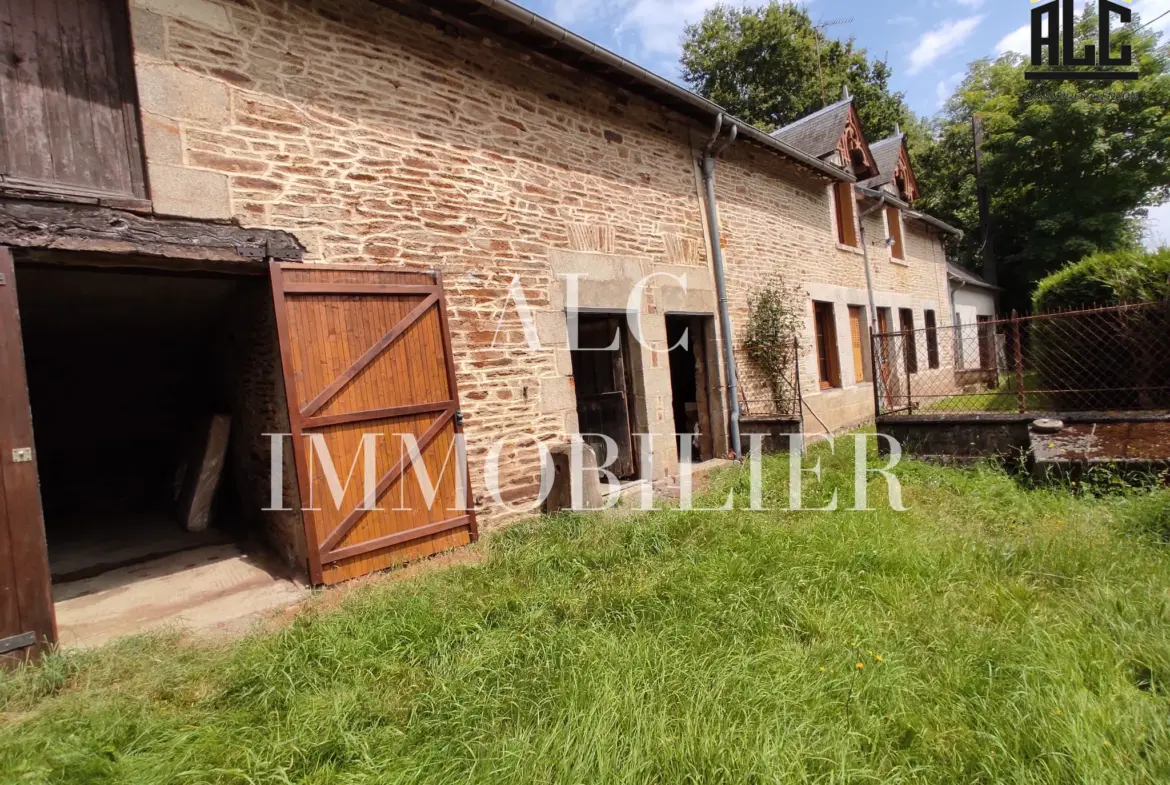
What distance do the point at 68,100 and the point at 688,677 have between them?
4.67 metres

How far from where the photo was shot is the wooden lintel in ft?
9.52

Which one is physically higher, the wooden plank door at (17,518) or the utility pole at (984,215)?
the utility pole at (984,215)

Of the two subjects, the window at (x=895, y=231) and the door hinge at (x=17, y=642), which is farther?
the window at (x=895, y=231)

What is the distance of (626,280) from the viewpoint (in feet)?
20.1

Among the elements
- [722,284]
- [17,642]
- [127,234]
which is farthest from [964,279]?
[17,642]

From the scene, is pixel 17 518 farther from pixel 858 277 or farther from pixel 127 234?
pixel 858 277

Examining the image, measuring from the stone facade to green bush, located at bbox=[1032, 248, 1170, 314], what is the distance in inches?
205

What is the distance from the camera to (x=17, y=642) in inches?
109

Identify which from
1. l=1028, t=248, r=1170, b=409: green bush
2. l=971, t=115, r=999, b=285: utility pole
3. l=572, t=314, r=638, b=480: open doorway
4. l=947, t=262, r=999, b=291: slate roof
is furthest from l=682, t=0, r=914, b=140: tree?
l=572, t=314, r=638, b=480: open doorway

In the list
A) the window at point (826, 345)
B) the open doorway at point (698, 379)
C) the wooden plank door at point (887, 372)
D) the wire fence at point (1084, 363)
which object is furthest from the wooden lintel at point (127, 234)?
the window at point (826, 345)

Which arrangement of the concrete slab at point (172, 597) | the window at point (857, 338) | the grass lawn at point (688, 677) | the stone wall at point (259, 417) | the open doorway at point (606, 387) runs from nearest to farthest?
the grass lawn at point (688, 677), the concrete slab at point (172, 597), the stone wall at point (259, 417), the open doorway at point (606, 387), the window at point (857, 338)

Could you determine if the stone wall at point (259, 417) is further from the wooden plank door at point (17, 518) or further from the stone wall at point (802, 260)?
the stone wall at point (802, 260)

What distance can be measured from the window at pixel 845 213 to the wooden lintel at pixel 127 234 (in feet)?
33.9

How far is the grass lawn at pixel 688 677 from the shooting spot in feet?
6.18
